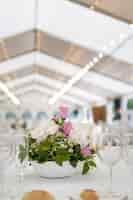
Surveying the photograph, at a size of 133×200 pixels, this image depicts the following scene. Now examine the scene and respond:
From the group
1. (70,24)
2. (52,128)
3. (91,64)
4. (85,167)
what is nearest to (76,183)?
(85,167)

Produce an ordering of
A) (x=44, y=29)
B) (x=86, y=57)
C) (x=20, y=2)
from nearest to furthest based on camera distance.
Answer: (x=20, y=2), (x=44, y=29), (x=86, y=57)

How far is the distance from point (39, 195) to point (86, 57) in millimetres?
8157

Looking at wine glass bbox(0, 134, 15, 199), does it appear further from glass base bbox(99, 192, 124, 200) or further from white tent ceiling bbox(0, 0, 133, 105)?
white tent ceiling bbox(0, 0, 133, 105)

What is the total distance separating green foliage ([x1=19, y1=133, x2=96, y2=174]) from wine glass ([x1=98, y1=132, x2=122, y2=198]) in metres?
0.10

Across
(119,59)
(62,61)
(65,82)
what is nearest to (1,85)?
(65,82)

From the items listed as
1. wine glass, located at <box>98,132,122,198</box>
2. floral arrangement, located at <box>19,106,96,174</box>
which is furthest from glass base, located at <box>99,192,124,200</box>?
floral arrangement, located at <box>19,106,96,174</box>

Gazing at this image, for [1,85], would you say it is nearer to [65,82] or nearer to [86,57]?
[65,82]

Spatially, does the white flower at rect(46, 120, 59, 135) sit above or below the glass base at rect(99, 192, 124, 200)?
above

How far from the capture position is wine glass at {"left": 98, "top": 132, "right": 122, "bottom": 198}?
4.01 feet

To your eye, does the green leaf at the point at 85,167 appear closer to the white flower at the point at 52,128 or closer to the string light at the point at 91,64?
the white flower at the point at 52,128

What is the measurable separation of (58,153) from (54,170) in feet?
0.27

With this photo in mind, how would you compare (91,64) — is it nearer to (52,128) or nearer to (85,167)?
(52,128)

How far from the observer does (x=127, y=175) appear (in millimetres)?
1450

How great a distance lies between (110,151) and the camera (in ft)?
4.07
